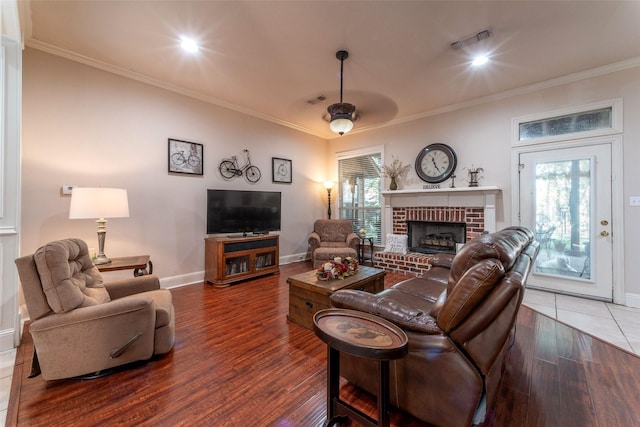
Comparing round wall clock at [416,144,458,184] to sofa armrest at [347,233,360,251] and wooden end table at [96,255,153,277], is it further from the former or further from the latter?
wooden end table at [96,255,153,277]

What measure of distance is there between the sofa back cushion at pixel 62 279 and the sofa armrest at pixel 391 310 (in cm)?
169

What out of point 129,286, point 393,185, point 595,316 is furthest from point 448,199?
point 129,286

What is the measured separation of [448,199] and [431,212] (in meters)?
0.35

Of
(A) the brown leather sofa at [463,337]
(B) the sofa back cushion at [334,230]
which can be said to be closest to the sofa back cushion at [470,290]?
(A) the brown leather sofa at [463,337]

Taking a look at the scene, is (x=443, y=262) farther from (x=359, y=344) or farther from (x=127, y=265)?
(x=127, y=265)

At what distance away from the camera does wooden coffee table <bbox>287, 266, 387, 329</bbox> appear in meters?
2.45

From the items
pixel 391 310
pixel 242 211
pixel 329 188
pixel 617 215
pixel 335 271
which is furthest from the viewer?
pixel 329 188

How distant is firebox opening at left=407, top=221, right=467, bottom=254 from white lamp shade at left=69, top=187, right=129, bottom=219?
14.3ft

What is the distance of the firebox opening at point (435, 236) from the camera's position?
178 inches

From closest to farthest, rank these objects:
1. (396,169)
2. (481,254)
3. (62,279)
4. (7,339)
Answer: (481,254), (62,279), (7,339), (396,169)

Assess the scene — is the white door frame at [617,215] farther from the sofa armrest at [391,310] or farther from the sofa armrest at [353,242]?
the sofa armrest at [391,310]

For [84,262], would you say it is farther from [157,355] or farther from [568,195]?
[568,195]

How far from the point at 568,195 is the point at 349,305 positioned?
3.70 m

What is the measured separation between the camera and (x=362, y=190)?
226 inches
